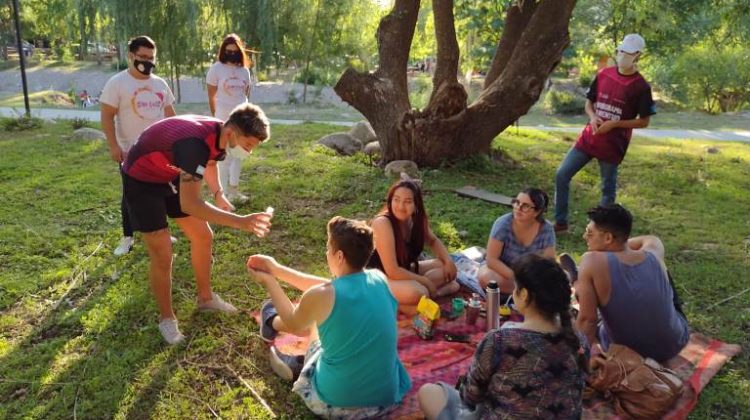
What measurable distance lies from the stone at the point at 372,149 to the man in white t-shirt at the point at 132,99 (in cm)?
437

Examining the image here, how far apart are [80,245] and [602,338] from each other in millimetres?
4346

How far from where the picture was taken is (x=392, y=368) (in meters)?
2.90

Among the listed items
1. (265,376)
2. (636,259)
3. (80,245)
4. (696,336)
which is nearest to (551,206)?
(696,336)

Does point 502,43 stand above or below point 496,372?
above

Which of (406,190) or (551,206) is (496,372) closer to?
(406,190)

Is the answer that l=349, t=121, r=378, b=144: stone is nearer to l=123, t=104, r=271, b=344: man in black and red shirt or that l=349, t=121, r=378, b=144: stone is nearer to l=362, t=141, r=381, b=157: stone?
l=362, t=141, r=381, b=157: stone

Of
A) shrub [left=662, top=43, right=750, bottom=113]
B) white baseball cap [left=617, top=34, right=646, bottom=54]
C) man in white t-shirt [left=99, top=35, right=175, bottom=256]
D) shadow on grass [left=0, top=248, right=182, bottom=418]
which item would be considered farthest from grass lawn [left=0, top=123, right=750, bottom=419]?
shrub [left=662, top=43, right=750, bottom=113]

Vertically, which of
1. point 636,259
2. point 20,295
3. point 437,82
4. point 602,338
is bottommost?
point 20,295

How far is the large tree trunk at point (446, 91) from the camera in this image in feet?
25.6

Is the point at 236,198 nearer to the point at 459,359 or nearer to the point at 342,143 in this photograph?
the point at 342,143

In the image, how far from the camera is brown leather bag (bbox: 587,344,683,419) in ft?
9.74

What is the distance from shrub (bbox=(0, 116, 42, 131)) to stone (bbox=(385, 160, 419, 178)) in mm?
6682

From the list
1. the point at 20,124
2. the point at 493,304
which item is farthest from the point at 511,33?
the point at 20,124

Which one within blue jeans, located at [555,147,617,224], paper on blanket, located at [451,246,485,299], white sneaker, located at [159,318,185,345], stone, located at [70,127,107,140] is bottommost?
white sneaker, located at [159,318,185,345]
